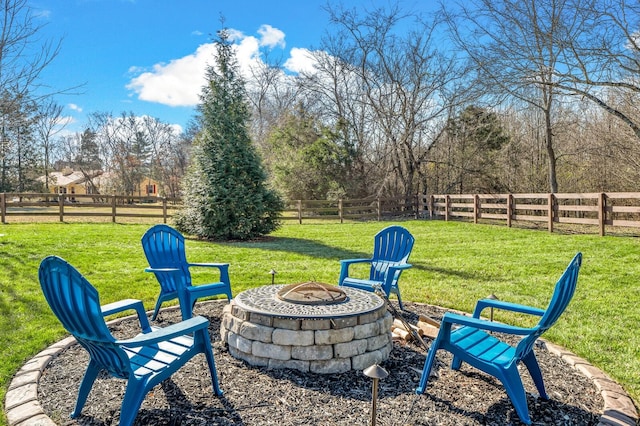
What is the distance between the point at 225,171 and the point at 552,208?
8.40 meters

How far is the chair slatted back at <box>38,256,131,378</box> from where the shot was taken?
75.3 inches

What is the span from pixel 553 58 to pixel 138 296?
799cm

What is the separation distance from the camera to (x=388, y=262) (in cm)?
439

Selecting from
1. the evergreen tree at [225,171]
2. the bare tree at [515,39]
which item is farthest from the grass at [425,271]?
the bare tree at [515,39]

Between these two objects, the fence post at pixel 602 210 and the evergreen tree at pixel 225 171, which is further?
the evergreen tree at pixel 225 171

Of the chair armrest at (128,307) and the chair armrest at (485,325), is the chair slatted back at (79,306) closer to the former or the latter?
the chair armrest at (128,307)

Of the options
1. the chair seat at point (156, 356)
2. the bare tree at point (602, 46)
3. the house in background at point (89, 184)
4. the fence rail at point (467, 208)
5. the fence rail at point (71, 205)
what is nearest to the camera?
the chair seat at point (156, 356)

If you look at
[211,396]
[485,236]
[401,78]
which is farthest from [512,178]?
[211,396]

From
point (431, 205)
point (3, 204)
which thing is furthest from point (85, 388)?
point (431, 205)

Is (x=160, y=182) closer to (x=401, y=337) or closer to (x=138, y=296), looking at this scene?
(x=138, y=296)

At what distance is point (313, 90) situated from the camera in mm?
18109

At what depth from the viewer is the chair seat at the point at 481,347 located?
2283mm

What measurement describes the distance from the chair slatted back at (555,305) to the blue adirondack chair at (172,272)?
2.60 metres

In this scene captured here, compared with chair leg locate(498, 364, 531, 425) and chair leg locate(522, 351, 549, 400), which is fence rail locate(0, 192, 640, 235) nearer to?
chair leg locate(522, 351, 549, 400)
